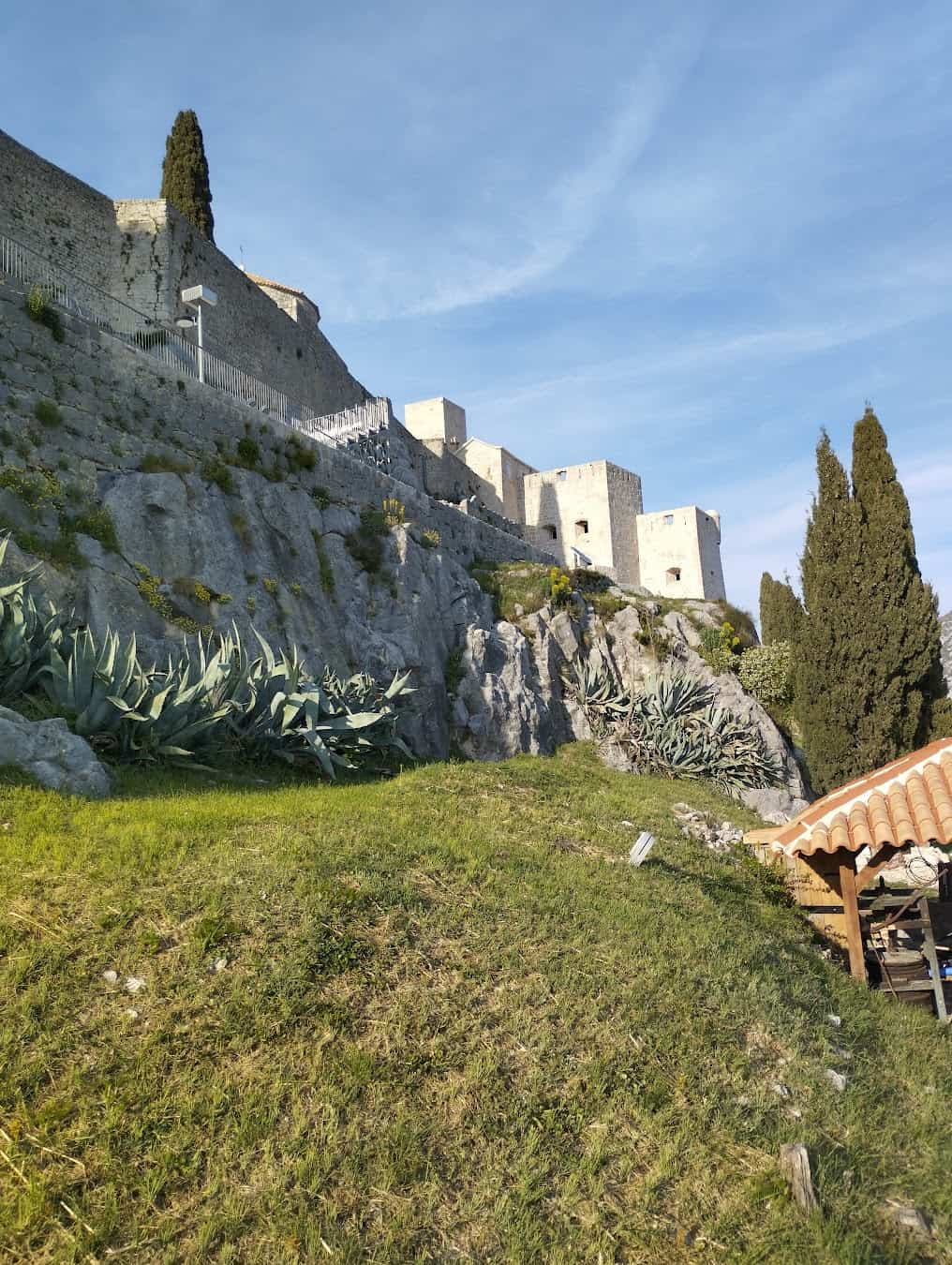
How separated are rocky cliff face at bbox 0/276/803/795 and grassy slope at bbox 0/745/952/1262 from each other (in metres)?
5.56

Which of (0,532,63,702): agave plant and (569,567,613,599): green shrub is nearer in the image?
(0,532,63,702): agave plant

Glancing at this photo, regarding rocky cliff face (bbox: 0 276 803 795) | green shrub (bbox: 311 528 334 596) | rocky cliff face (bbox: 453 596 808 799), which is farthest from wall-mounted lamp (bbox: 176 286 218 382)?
rocky cliff face (bbox: 453 596 808 799)

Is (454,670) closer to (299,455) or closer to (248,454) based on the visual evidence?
(299,455)

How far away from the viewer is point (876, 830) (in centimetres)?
660

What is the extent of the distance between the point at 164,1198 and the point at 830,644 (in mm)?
15674

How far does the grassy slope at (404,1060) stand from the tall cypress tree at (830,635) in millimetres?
10023

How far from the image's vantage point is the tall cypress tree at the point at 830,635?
16.3 m

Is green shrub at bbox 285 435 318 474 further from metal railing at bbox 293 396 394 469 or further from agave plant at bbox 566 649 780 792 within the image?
agave plant at bbox 566 649 780 792

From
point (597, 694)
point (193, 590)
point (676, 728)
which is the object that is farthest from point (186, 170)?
point (676, 728)

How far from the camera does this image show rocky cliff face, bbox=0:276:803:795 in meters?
11.6

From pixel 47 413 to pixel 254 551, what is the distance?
140 inches

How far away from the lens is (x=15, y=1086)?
368 cm

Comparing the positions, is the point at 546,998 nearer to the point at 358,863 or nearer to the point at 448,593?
the point at 358,863

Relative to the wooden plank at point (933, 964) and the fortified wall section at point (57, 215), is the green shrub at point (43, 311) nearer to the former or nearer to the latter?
the fortified wall section at point (57, 215)
